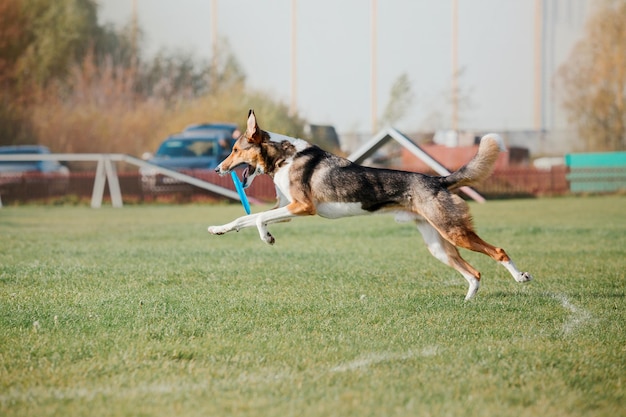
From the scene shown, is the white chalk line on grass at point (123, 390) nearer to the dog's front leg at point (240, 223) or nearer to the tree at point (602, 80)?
the dog's front leg at point (240, 223)

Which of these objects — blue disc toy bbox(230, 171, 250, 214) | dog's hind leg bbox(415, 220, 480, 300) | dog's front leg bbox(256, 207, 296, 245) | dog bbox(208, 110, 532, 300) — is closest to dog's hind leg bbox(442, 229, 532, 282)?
dog bbox(208, 110, 532, 300)

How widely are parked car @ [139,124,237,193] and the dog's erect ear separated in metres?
19.2

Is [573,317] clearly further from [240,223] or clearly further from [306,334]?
[240,223]

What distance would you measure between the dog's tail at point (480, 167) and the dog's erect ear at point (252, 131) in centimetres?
192

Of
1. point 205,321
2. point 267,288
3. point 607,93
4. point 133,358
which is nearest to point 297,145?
point 267,288

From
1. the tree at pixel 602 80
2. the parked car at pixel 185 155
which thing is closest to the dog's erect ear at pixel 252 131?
the parked car at pixel 185 155

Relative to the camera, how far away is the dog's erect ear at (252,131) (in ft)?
26.6

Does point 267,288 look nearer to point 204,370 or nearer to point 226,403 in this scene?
point 204,370

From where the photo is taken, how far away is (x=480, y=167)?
7570mm

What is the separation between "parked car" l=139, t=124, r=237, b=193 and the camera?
90.9 ft

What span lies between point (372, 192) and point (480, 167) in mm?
1039

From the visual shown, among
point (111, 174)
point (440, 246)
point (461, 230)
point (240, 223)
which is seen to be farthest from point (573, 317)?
point (111, 174)

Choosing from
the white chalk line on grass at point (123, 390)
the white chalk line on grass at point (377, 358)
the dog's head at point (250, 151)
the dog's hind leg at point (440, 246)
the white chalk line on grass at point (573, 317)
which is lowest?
the white chalk line on grass at point (573, 317)

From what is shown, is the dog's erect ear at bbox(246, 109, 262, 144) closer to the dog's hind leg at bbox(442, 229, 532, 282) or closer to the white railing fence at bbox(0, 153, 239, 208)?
the dog's hind leg at bbox(442, 229, 532, 282)
